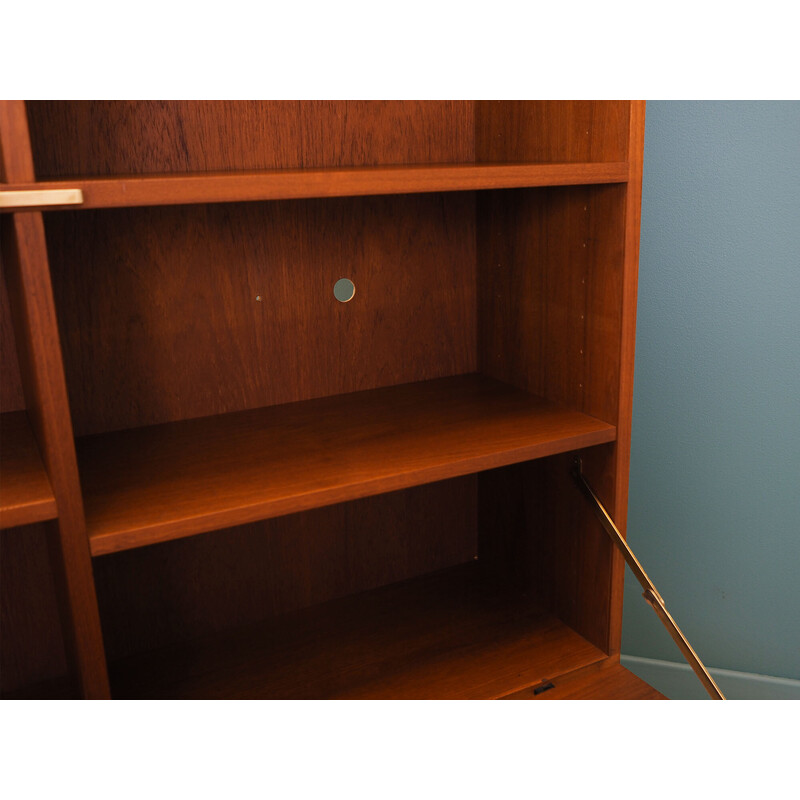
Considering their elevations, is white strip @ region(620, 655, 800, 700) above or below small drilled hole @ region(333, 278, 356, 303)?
below

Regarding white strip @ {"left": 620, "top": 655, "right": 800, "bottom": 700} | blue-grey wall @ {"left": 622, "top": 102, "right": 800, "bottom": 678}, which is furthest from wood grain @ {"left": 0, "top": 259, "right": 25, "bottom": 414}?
white strip @ {"left": 620, "top": 655, "right": 800, "bottom": 700}

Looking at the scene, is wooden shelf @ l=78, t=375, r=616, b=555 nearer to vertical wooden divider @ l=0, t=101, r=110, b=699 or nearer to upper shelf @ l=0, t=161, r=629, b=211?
vertical wooden divider @ l=0, t=101, r=110, b=699

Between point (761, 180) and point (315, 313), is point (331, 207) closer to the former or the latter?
point (315, 313)

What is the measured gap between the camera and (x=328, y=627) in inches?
60.3

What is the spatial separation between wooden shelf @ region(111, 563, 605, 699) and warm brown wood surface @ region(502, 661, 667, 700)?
0.05 feet

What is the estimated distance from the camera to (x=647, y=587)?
4.25 ft

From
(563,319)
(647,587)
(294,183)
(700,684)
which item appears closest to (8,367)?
(294,183)

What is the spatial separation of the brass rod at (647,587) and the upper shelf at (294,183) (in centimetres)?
50

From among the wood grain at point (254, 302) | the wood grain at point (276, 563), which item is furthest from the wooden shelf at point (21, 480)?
the wood grain at point (276, 563)

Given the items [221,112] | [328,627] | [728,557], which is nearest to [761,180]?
[728,557]

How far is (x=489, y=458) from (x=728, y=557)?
107cm

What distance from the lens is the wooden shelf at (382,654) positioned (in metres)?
1.36

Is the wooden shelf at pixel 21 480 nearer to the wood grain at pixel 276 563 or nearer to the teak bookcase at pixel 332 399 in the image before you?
the teak bookcase at pixel 332 399

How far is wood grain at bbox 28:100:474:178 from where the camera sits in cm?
121
